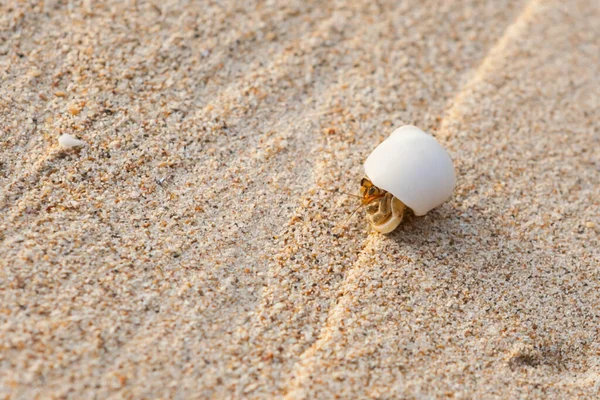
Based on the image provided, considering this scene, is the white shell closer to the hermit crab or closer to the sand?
the hermit crab

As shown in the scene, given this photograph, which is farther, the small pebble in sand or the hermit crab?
the small pebble in sand

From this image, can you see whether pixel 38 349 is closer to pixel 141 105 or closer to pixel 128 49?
Result: pixel 141 105

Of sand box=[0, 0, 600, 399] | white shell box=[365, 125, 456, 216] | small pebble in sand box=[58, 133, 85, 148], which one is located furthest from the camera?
small pebble in sand box=[58, 133, 85, 148]

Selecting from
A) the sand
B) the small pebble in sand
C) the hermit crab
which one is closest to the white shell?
the hermit crab

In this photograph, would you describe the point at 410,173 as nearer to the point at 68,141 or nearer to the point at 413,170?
the point at 413,170

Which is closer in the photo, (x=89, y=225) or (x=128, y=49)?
(x=89, y=225)

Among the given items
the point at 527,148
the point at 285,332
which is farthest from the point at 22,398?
the point at 527,148
